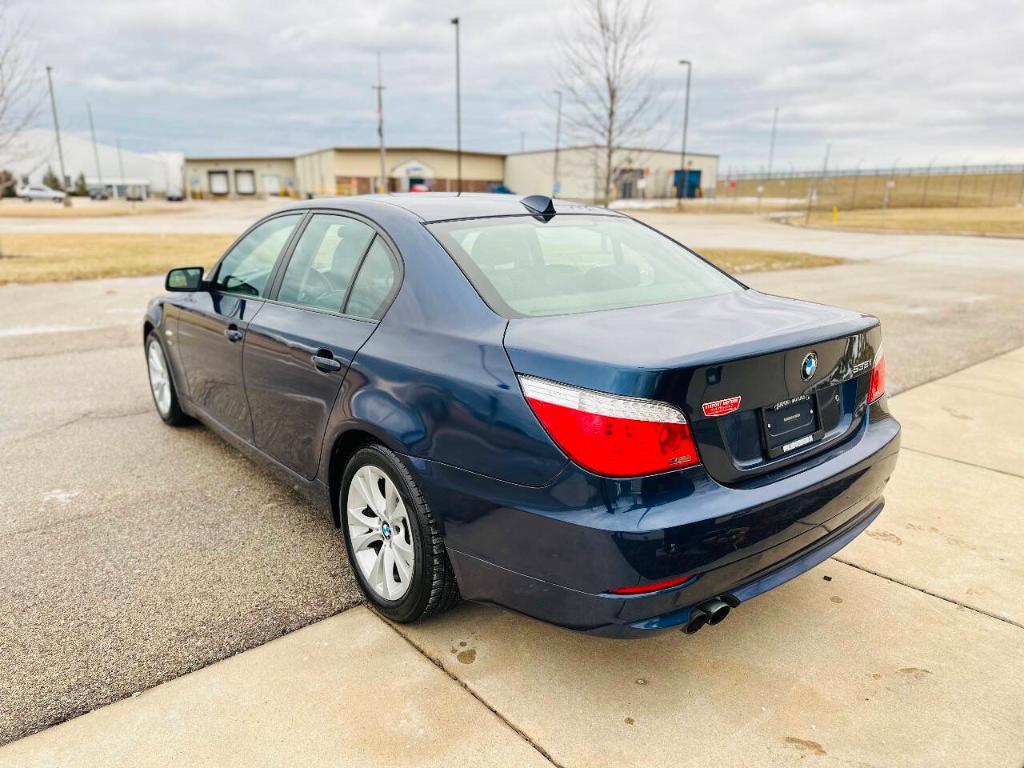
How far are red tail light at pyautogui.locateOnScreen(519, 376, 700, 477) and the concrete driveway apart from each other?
811 millimetres

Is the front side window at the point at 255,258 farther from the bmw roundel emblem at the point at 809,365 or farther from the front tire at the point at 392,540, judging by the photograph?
the bmw roundel emblem at the point at 809,365

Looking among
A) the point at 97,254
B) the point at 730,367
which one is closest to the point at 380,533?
the point at 730,367

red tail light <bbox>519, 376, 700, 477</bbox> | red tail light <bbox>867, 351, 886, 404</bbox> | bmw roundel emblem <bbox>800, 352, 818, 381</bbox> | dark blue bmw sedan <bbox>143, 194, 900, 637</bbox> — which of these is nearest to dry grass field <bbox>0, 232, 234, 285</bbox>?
dark blue bmw sedan <bbox>143, 194, 900, 637</bbox>

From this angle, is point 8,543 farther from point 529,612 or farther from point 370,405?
point 529,612

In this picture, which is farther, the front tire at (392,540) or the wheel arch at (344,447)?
the wheel arch at (344,447)

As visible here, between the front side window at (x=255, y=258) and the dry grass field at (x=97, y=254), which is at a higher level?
the front side window at (x=255, y=258)

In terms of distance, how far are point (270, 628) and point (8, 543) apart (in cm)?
158

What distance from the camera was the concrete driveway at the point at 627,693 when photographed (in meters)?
2.27

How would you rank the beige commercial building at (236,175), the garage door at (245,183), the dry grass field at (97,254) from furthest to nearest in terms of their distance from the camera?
the garage door at (245,183) → the beige commercial building at (236,175) → the dry grass field at (97,254)

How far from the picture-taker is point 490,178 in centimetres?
8462

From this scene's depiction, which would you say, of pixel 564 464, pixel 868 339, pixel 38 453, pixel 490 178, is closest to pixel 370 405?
pixel 564 464

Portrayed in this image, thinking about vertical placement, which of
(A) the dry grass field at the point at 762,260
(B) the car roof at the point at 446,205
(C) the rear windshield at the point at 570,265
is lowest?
(A) the dry grass field at the point at 762,260

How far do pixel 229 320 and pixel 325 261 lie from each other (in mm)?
810

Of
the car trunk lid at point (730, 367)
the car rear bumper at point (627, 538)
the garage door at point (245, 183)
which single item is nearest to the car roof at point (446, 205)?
the car trunk lid at point (730, 367)
